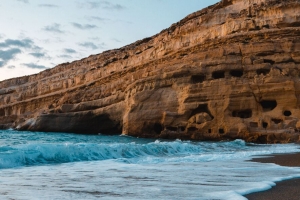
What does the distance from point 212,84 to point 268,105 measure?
338 centimetres

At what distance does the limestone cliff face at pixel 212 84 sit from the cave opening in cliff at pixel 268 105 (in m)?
0.06

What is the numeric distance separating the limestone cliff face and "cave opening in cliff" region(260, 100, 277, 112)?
6 centimetres

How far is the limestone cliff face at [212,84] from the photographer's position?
21875 millimetres

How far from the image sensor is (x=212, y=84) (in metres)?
23.1

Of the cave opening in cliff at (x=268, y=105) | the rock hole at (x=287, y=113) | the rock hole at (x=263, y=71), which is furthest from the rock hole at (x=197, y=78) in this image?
the rock hole at (x=287, y=113)

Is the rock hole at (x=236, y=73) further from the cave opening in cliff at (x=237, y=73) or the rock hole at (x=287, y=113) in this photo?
the rock hole at (x=287, y=113)

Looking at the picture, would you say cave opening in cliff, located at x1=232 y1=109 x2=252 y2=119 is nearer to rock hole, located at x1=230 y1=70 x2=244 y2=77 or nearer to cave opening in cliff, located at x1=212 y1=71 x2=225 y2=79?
rock hole, located at x1=230 y1=70 x2=244 y2=77

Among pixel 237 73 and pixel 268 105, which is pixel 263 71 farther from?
pixel 268 105

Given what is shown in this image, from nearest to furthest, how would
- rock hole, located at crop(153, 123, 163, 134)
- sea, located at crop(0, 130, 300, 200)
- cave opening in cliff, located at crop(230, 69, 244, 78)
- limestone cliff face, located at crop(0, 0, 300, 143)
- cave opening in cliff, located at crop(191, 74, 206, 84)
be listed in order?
sea, located at crop(0, 130, 300, 200), limestone cliff face, located at crop(0, 0, 300, 143), cave opening in cliff, located at crop(230, 69, 244, 78), cave opening in cliff, located at crop(191, 74, 206, 84), rock hole, located at crop(153, 123, 163, 134)

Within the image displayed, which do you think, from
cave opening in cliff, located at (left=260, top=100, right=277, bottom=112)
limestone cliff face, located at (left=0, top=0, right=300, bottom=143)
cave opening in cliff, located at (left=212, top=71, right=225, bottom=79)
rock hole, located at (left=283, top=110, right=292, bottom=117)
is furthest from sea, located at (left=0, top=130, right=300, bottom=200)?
cave opening in cliff, located at (left=212, top=71, right=225, bottom=79)

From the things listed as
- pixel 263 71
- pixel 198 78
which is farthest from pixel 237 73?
pixel 198 78

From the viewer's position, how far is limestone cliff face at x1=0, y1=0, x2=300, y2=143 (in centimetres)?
2188

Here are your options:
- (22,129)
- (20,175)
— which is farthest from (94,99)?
(20,175)

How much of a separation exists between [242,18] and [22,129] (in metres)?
22.3
